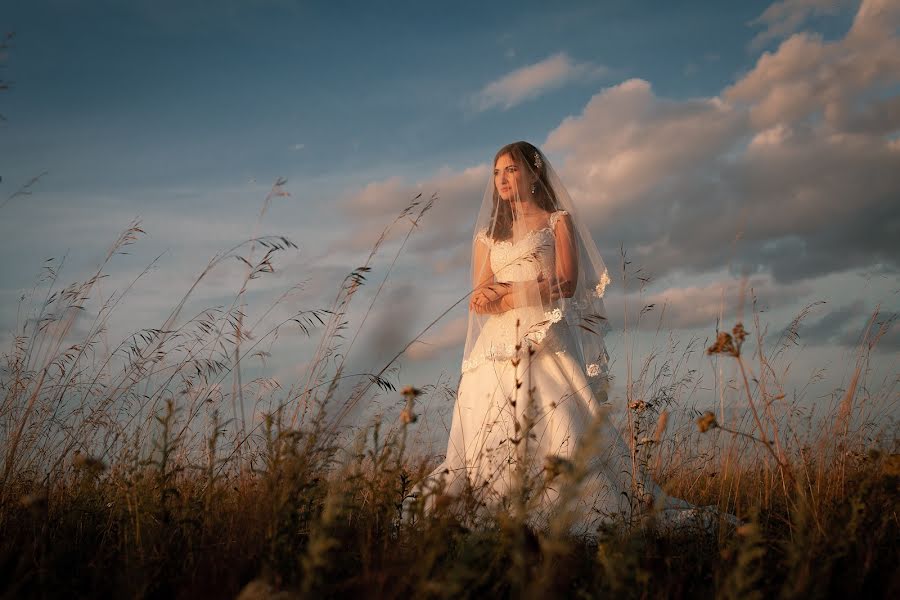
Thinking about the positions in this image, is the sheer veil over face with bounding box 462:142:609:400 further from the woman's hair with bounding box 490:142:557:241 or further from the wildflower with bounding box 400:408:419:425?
the wildflower with bounding box 400:408:419:425

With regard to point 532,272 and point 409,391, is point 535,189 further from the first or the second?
point 409,391

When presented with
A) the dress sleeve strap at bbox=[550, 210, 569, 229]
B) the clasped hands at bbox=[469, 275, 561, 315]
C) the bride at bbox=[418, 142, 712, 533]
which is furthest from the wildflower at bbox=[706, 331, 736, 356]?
the dress sleeve strap at bbox=[550, 210, 569, 229]

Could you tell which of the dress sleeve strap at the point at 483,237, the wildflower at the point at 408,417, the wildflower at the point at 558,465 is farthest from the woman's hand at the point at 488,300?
the wildflower at the point at 558,465

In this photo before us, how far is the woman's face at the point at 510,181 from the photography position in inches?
205

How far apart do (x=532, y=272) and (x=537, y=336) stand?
555 millimetres

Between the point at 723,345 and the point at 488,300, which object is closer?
the point at 723,345

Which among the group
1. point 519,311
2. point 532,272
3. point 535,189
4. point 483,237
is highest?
point 535,189

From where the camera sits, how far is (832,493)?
3020 mm

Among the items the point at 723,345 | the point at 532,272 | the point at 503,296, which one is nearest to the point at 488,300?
the point at 503,296

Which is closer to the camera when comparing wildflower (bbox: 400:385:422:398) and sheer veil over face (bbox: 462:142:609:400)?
wildflower (bbox: 400:385:422:398)

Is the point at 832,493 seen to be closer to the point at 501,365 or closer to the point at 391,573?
the point at 501,365

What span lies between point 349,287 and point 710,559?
2.06 meters

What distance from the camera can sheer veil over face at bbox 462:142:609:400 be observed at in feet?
15.0

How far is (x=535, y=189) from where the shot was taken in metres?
5.34
